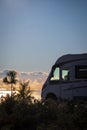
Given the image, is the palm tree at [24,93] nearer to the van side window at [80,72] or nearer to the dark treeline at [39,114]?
the dark treeline at [39,114]

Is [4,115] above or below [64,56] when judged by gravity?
below

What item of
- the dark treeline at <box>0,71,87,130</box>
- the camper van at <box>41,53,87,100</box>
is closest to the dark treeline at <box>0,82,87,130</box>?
the dark treeline at <box>0,71,87,130</box>

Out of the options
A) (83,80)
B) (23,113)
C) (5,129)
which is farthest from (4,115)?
(83,80)

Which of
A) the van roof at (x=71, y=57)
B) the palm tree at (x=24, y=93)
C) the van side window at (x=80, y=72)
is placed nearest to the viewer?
the palm tree at (x=24, y=93)

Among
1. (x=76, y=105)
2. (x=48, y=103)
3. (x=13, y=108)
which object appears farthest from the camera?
(x=48, y=103)

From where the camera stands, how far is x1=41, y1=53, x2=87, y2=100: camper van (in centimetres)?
2242

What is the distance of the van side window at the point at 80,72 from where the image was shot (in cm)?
2241

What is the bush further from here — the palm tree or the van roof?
the van roof

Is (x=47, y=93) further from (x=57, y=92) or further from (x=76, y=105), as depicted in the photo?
(x=76, y=105)

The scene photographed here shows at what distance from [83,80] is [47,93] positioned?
215 centimetres

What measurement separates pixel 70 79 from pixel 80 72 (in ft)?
2.14

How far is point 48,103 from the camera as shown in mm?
14133

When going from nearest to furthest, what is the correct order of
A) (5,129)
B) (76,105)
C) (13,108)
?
(5,129), (76,105), (13,108)

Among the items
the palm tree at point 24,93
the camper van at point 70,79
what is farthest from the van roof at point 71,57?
the palm tree at point 24,93
